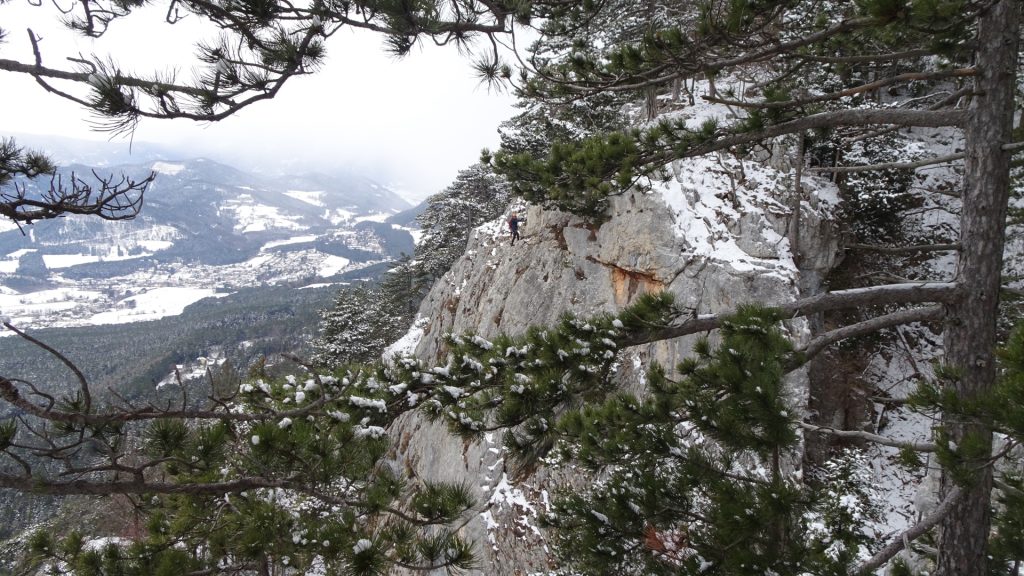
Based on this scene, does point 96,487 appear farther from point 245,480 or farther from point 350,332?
point 350,332

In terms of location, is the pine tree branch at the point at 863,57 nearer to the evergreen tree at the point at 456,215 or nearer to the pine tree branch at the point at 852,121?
the pine tree branch at the point at 852,121

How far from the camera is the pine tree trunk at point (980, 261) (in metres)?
2.67

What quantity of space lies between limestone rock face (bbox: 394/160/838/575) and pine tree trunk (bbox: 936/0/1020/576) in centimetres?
436

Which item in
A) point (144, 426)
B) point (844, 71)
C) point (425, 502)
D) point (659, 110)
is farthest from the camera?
point (659, 110)

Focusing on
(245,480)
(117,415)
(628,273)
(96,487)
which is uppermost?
(628,273)

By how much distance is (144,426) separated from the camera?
2.10 meters

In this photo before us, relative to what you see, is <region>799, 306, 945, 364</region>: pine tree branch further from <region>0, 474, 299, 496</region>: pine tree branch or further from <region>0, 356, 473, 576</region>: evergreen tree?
<region>0, 474, 299, 496</region>: pine tree branch

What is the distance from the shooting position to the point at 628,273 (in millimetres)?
9664

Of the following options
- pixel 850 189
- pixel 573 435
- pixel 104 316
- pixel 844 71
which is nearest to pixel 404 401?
pixel 573 435

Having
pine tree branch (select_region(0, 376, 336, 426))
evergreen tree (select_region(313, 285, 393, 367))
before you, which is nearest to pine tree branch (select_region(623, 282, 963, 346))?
pine tree branch (select_region(0, 376, 336, 426))

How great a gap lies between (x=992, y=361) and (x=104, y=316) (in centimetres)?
18861

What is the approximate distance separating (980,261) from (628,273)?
271 inches

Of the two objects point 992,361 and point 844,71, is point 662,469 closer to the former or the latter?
point 992,361

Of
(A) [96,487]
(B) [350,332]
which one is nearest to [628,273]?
(A) [96,487]
